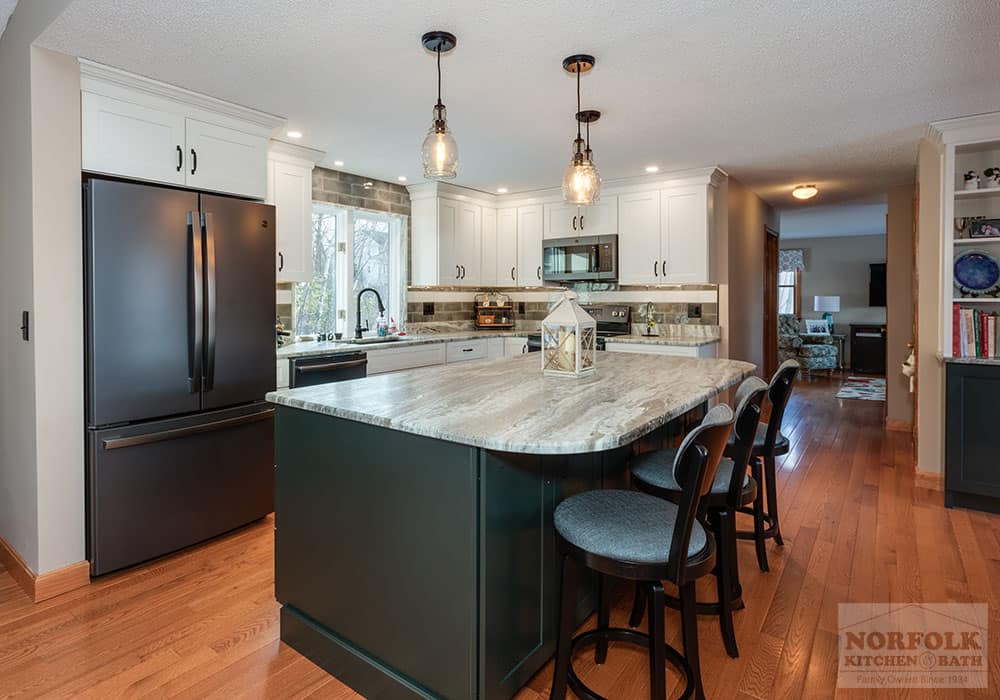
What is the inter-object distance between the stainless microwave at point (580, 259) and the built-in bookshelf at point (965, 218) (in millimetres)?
2408

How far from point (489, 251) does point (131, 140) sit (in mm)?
3625

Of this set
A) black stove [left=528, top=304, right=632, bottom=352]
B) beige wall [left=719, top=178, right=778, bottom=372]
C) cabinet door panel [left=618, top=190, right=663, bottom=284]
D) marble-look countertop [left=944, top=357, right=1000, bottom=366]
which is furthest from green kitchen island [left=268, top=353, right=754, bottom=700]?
beige wall [left=719, top=178, right=778, bottom=372]

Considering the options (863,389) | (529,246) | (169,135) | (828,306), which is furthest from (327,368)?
(828,306)

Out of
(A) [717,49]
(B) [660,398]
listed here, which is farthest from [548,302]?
(B) [660,398]

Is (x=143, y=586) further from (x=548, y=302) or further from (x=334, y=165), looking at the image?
(x=548, y=302)

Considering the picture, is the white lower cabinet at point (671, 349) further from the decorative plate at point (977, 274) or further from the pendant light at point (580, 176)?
the pendant light at point (580, 176)

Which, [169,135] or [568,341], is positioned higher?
[169,135]

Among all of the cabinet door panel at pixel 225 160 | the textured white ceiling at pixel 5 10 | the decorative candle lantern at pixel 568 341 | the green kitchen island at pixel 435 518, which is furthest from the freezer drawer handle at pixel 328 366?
the textured white ceiling at pixel 5 10

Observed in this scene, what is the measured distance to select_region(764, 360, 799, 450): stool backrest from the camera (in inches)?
95.0

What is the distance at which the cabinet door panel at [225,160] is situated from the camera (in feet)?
9.71

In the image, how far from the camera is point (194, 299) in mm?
2760

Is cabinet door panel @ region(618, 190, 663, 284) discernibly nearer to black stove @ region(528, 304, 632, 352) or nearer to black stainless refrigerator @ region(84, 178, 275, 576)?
black stove @ region(528, 304, 632, 352)

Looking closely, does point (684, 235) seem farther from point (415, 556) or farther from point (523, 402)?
point (415, 556)

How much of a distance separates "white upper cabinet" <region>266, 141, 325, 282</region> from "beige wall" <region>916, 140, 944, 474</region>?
4187 millimetres
